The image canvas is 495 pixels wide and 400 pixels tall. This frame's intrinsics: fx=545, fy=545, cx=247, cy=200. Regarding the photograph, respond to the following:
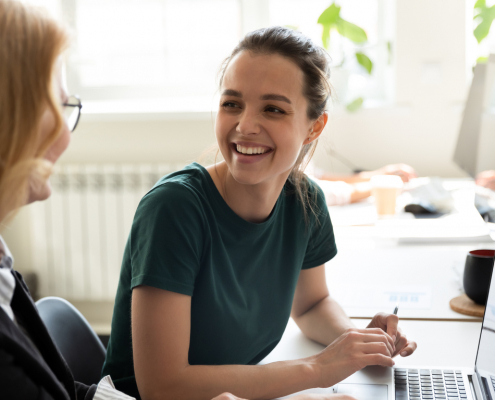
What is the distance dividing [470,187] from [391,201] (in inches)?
20.3

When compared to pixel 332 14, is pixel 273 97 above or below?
below

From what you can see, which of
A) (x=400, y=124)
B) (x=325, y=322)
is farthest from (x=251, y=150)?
(x=400, y=124)

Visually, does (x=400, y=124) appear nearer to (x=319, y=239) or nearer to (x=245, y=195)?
(x=319, y=239)

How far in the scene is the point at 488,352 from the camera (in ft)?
2.81

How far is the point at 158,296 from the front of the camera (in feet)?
2.90

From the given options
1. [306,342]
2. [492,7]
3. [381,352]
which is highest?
[492,7]

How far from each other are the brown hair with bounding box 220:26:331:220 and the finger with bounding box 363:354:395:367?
373 mm

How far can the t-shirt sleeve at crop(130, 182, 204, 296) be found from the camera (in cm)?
89

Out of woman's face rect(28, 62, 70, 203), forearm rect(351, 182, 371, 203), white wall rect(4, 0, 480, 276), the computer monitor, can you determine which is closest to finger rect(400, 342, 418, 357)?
woman's face rect(28, 62, 70, 203)

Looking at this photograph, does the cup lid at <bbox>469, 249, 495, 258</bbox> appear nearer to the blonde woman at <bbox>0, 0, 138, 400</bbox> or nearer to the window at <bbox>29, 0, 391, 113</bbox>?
the blonde woman at <bbox>0, 0, 138, 400</bbox>

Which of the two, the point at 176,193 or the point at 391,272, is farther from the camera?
the point at 391,272

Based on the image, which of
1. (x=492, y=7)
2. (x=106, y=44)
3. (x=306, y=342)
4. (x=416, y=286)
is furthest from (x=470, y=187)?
(x=106, y=44)

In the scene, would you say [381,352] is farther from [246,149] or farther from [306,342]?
[246,149]

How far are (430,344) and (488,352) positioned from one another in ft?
0.69
